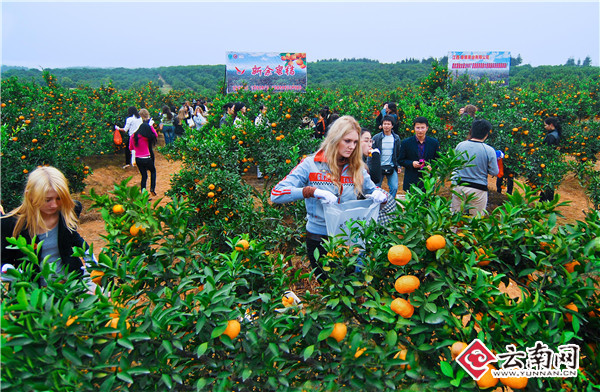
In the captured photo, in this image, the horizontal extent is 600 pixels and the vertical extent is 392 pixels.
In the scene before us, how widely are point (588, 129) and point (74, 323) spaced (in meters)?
9.52

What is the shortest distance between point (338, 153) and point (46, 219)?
1.61 metres

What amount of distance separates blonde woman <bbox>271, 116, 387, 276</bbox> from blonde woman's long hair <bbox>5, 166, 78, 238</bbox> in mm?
1101

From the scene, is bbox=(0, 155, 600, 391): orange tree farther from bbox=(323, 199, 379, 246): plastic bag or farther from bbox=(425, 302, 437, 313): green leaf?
bbox=(323, 199, 379, 246): plastic bag

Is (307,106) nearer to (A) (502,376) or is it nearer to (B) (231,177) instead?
(B) (231,177)

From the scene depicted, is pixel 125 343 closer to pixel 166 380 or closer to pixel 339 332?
pixel 166 380

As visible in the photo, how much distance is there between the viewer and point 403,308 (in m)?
1.21

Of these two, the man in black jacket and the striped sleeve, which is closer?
the striped sleeve

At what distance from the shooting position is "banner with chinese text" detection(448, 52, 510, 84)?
1284 cm

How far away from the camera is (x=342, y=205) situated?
1.93 metres

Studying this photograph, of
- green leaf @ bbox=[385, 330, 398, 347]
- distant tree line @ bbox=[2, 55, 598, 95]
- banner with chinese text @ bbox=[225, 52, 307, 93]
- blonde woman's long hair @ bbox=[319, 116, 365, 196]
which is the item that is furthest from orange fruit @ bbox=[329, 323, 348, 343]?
distant tree line @ bbox=[2, 55, 598, 95]

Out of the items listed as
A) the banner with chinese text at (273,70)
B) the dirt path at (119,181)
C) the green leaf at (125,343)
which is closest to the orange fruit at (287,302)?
the green leaf at (125,343)

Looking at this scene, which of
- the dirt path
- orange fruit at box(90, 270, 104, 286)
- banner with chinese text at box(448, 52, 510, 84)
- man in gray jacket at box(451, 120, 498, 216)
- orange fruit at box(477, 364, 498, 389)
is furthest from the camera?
banner with chinese text at box(448, 52, 510, 84)


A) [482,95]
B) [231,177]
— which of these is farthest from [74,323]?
[482,95]

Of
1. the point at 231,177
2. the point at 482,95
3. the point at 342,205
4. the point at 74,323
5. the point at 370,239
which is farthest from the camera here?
the point at 482,95
